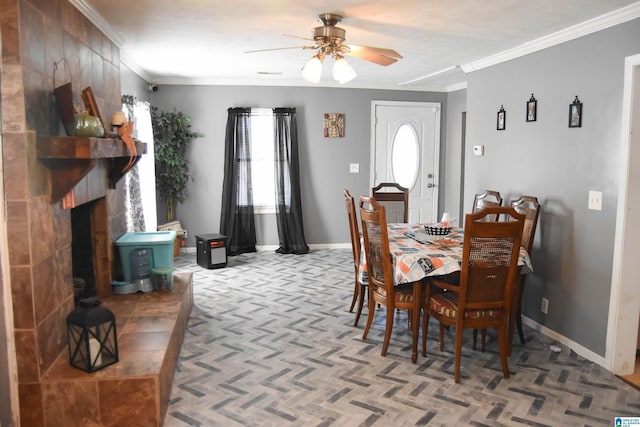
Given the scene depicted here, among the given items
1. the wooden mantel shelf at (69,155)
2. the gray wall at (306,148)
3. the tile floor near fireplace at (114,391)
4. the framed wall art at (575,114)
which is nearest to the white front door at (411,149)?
the gray wall at (306,148)

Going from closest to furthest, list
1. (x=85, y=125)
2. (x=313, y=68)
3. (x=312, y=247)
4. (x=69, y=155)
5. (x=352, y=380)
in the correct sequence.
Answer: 1. (x=69, y=155)
2. (x=85, y=125)
3. (x=352, y=380)
4. (x=313, y=68)
5. (x=312, y=247)

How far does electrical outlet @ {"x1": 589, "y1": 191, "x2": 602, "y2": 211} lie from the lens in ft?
10.8

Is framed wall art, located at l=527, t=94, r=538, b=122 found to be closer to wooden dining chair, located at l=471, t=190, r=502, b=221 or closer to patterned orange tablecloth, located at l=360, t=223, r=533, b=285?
wooden dining chair, located at l=471, t=190, r=502, b=221

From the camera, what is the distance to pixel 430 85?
22.2 feet

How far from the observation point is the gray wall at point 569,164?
323 cm

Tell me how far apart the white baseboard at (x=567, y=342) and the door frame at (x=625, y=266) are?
90mm

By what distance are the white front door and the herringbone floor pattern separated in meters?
3.19

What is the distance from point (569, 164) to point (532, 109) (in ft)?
2.09

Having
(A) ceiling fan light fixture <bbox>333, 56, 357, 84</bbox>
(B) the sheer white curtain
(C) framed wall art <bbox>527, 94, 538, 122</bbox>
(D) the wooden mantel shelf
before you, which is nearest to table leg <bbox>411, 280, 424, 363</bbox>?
(A) ceiling fan light fixture <bbox>333, 56, 357, 84</bbox>

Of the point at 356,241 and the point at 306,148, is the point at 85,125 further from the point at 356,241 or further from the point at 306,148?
the point at 306,148

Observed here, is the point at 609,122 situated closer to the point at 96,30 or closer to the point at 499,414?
the point at 499,414

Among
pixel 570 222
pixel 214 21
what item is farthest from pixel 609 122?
pixel 214 21

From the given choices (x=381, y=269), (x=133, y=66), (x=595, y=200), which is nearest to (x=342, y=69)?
(x=381, y=269)

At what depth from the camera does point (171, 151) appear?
611cm
